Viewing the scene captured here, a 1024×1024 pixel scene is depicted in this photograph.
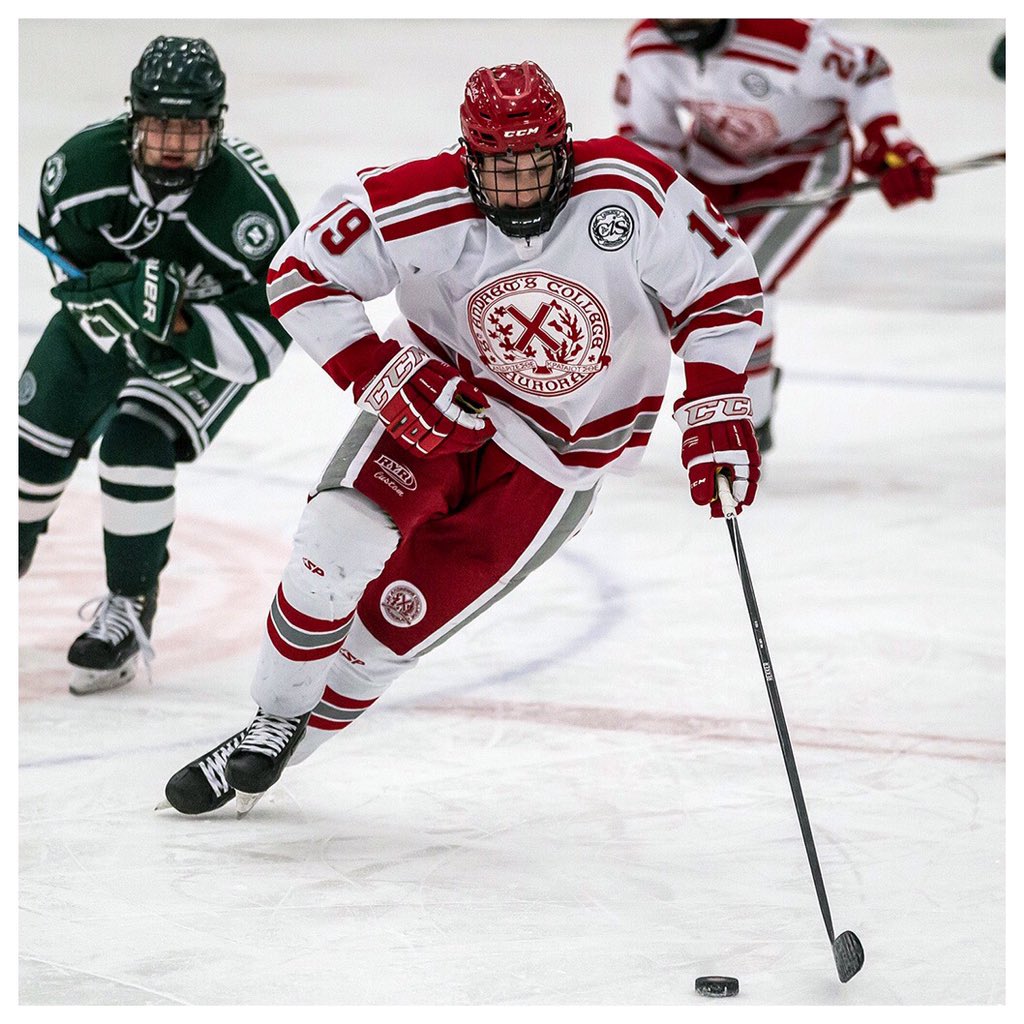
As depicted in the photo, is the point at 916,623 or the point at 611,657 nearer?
the point at 611,657

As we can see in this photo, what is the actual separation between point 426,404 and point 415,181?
303 mm

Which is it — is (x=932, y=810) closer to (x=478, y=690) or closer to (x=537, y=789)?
(x=537, y=789)

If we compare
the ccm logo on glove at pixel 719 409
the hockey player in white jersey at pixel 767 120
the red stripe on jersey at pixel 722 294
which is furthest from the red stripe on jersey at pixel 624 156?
the hockey player in white jersey at pixel 767 120

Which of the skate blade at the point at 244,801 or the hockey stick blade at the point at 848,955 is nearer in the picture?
the hockey stick blade at the point at 848,955

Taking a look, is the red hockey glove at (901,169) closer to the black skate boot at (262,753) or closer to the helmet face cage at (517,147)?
the helmet face cage at (517,147)

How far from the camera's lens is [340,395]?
Result: 5.16 meters

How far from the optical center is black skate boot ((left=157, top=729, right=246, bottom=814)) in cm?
261

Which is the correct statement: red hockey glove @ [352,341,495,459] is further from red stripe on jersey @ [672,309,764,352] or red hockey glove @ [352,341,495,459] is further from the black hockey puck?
the black hockey puck

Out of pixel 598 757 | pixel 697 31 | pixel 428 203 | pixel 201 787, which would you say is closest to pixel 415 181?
pixel 428 203

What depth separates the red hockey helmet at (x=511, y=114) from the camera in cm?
227

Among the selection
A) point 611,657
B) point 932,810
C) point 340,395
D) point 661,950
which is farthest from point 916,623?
point 340,395

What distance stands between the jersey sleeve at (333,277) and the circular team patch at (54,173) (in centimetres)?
75

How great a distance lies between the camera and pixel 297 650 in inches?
99.2

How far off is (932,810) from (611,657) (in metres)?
0.84
